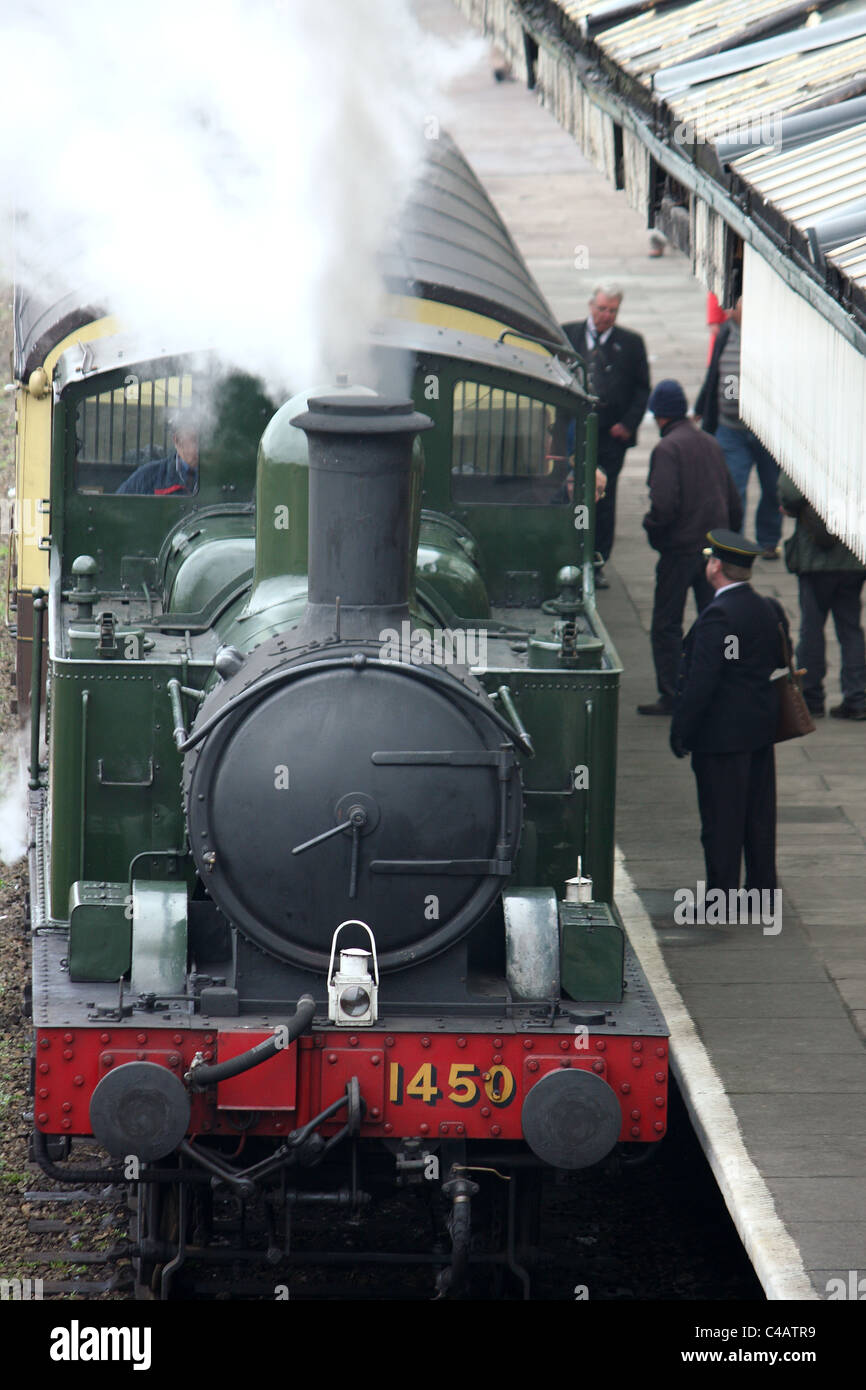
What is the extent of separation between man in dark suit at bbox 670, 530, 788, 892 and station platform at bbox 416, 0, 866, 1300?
543 mm

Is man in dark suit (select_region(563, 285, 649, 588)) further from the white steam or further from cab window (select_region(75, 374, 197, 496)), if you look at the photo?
cab window (select_region(75, 374, 197, 496))

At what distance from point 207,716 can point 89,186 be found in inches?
188

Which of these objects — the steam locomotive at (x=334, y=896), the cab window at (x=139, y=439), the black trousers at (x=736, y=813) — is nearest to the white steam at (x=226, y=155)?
the cab window at (x=139, y=439)

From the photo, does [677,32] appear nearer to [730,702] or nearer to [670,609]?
[670,609]

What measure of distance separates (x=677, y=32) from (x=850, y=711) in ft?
13.0

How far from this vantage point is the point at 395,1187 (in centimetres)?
589

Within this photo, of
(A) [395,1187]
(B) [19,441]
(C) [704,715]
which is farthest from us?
(B) [19,441]

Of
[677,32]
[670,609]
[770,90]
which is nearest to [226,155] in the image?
[770,90]

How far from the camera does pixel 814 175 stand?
7273 millimetres

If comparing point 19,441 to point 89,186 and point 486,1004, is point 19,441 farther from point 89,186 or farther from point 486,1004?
point 486,1004

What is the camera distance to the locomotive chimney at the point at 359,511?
17.8 feet

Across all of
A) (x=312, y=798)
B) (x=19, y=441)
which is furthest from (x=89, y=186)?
(x=312, y=798)

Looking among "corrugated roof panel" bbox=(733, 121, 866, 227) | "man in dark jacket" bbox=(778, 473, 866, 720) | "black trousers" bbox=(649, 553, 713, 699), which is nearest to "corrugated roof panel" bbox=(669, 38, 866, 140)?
"corrugated roof panel" bbox=(733, 121, 866, 227)

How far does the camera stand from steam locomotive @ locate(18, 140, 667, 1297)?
5.47m
